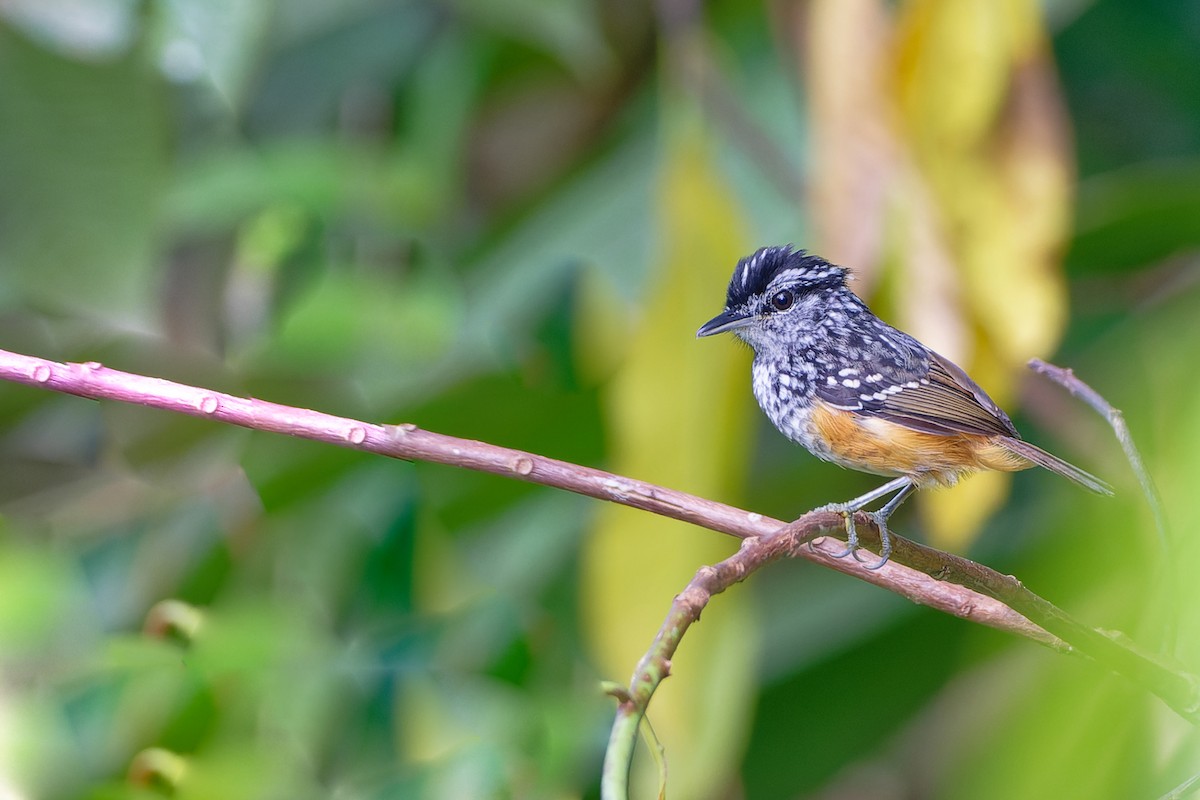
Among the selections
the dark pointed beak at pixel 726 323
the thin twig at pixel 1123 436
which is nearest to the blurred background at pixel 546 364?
the thin twig at pixel 1123 436

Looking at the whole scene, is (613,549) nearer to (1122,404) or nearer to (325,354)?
(1122,404)

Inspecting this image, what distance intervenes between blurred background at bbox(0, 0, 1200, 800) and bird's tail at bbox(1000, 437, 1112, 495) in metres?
0.05

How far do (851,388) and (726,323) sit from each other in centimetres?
15

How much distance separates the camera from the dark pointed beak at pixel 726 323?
131 cm

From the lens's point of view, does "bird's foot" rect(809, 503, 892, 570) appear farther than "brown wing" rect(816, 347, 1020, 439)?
No

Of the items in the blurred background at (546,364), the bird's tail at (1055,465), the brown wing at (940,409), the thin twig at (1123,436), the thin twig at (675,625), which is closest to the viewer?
the thin twig at (675,625)

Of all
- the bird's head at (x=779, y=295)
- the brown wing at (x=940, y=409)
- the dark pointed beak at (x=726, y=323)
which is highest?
the bird's head at (x=779, y=295)

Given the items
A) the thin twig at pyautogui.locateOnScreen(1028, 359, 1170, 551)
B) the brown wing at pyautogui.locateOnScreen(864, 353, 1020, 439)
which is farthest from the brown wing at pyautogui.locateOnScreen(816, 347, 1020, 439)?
the thin twig at pyautogui.locateOnScreen(1028, 359, 1170, 551)

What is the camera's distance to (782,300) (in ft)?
4.50

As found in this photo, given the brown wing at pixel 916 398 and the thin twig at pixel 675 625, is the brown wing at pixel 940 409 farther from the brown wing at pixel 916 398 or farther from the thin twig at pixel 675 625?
the thin twig at pixel 675 625

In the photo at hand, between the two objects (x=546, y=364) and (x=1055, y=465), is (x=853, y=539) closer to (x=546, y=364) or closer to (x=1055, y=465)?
(x=1055, y=465)

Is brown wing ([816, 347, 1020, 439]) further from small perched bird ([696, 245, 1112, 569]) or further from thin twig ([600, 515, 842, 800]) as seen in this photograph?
thin twig ([600, 515, 842, 800])

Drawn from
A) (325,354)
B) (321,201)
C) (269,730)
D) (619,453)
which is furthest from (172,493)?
(619,453)

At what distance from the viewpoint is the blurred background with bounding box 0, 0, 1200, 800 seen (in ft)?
5.04
